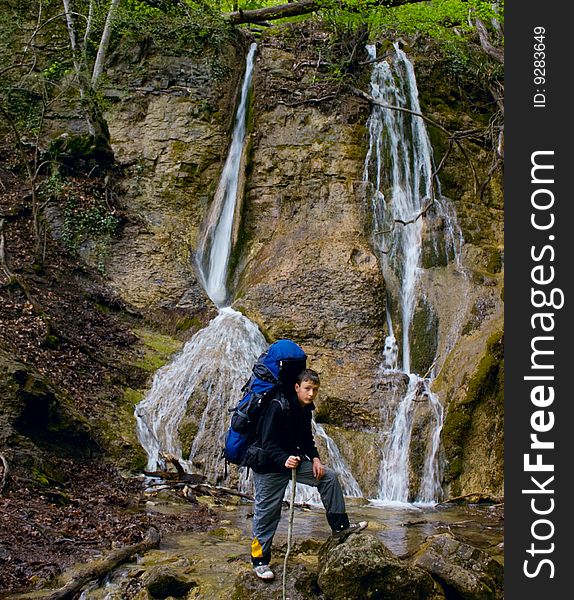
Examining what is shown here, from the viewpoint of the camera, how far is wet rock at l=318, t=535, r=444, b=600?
4.29 meters

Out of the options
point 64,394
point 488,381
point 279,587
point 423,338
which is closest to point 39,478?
point 64,394

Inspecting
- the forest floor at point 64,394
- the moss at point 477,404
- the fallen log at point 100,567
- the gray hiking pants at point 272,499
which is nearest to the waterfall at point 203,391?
the forest floor at point 64,394

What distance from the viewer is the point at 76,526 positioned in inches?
243

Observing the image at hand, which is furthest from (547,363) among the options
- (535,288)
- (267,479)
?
(267,479)

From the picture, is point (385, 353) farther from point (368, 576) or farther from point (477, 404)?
point (368, 576)

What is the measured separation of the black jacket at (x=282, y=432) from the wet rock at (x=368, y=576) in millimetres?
705

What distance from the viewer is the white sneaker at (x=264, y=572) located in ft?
14.8

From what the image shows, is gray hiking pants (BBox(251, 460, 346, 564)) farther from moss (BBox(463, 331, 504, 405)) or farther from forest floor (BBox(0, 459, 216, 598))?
moss (BBox(463, 331, 504, 405))

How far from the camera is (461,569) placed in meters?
4.63

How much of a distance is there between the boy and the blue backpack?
0.06 metres

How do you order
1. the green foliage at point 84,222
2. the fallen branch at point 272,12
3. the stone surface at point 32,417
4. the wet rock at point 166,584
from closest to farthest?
the wet rock at point 166,584 < the stone surface at point 32,417 < the green foliage at point 84,222 < the fallen branch at point 272,12

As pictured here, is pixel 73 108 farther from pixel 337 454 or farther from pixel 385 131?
pixel 337 454

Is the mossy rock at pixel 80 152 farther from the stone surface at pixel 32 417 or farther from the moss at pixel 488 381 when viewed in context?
the moss at pixel 488 381

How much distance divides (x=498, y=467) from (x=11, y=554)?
22.2 ft
